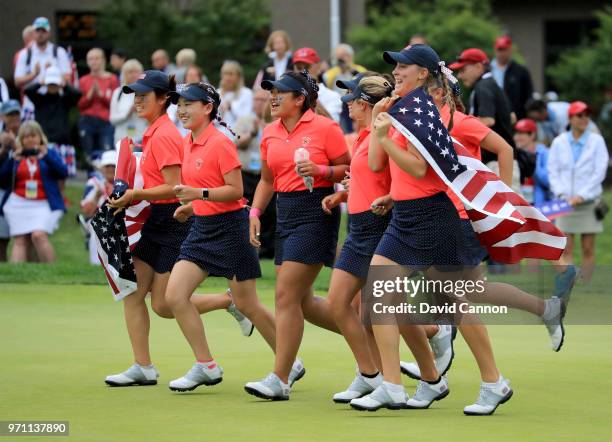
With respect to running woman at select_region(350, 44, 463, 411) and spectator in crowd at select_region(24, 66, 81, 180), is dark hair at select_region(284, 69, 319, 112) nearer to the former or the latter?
running woman at select_region(350, 44, 463, 411)

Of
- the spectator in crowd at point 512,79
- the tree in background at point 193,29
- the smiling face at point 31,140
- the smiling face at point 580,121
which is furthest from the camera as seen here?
the tree in background at point 193,29

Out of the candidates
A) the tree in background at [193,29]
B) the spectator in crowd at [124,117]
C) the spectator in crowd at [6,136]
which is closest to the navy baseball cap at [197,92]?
the spectator in crowd at [6,136]

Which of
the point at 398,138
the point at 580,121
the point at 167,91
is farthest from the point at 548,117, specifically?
the point at 398,138

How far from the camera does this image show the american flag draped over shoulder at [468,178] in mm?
8281

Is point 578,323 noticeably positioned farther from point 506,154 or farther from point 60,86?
point 60,86

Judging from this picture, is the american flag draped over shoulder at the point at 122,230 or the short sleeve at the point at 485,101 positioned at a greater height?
the short sleeve at the point at 485,101

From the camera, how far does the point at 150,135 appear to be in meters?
9.77

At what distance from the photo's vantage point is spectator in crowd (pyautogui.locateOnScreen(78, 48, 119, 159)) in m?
19.9

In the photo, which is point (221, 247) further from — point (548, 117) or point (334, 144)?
point (548, 117)

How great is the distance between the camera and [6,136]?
1781 cm

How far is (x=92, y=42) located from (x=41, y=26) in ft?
28.5

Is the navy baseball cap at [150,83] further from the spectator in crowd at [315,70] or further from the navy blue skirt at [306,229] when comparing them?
the spectator in crowd at [315,70]

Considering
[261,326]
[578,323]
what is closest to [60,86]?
[578,323]

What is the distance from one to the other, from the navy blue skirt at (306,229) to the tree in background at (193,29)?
16.0m
